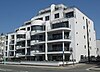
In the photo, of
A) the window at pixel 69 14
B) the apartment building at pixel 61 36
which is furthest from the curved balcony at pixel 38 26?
the window at pixel 69 14

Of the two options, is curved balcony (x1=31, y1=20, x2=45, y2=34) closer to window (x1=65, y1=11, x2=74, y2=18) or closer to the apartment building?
the apartment building

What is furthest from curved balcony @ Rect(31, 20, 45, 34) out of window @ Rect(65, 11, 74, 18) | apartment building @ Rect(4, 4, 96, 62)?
window @ Rect(65, 11, 74, 18)

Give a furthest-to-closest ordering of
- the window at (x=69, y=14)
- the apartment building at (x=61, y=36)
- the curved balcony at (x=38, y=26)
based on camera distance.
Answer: the curved balcony at (x=38, y=26)
the window at (x=69, y=14)
the apartment building at (x=61, y=36)

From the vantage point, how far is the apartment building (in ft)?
185

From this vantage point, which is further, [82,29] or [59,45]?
[82,29]

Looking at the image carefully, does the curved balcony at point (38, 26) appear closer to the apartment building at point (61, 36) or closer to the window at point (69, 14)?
the apartment building at point (61, 36)

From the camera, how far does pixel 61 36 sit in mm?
57031

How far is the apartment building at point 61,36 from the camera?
185ft

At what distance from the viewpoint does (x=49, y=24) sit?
207 ft

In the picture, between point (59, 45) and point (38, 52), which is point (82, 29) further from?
point (38, 52)

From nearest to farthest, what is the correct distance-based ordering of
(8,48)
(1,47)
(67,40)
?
1. (67,40)
2. (8,48)
3. (1,47)

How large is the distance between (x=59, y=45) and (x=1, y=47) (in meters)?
50.6

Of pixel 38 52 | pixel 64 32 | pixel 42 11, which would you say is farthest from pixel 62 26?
pixel 42 11

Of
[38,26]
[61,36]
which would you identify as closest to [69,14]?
[61,36]
